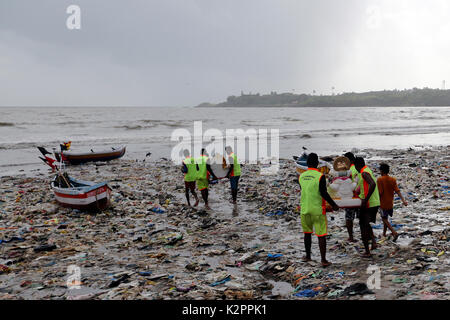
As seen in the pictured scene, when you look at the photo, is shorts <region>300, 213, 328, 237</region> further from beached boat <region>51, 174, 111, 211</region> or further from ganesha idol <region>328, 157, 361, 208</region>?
beached boat <region>51, 174, 111, 211</region>

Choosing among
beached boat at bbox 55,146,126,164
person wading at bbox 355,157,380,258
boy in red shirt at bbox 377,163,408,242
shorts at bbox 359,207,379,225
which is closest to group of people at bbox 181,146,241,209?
boy in red shirt at bbox 377,163,408,242

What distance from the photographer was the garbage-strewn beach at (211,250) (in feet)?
17.2

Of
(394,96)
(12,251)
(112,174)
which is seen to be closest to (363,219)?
(12,251)

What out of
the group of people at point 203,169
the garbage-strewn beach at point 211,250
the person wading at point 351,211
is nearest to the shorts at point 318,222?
the garbage-strewn beach at point 211,250

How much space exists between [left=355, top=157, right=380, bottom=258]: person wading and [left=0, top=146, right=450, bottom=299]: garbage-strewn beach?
0.46m

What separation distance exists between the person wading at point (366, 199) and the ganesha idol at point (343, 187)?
13cm

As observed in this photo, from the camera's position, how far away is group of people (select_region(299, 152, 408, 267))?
5.50m

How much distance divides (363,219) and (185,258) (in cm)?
340

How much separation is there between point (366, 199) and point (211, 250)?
3223mm

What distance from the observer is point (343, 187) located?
5812 mm

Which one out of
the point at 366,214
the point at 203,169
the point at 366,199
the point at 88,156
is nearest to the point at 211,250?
the point at 366,214

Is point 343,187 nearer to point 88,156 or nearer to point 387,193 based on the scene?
point 387,193

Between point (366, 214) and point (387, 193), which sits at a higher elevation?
point (387, 193)
